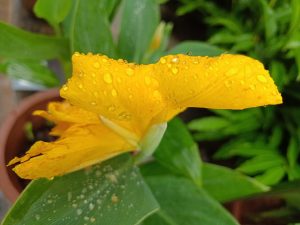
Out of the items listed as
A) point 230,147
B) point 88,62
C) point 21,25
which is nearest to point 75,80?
point 88,62

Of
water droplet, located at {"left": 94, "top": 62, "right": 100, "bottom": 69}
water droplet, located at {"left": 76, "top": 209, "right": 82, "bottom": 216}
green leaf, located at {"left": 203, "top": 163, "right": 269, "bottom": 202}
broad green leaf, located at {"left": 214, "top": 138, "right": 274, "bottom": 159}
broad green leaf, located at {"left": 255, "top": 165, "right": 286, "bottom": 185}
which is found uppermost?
water droplet, located at {"left": 94, "top": 62, "right": 100, "bottom": 69}

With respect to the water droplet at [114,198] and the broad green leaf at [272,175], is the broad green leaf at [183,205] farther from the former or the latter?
the broad green leaf at [272,175]

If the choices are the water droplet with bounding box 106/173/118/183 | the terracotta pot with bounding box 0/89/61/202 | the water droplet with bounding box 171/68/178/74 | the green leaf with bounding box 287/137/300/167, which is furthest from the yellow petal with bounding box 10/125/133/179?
the green leaf with bounding box 287/137/300/167

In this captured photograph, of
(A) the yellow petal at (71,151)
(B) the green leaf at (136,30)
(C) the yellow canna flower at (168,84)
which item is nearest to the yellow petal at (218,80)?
(C) the yellow canna flower at (168,84)

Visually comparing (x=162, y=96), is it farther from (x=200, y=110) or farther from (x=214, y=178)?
(x=200, y=110)

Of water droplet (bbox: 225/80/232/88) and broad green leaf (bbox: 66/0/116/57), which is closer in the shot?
water droplet (bbox: 225/80/232/88)

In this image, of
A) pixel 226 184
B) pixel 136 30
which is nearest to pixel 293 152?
pixel 226 184

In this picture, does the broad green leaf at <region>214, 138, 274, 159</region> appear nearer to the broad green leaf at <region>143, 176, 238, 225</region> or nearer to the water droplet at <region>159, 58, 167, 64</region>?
the broad green leaf at <region>143, 176, 238, 225</region>
